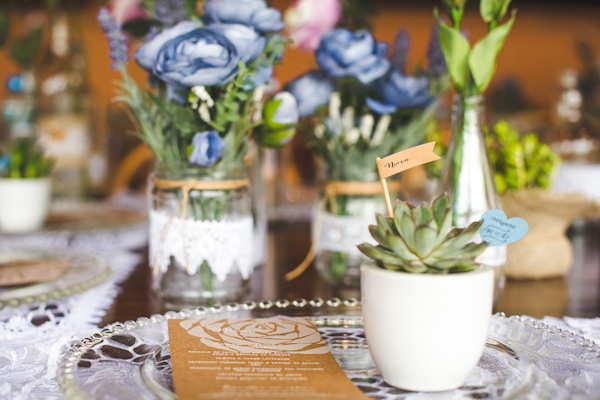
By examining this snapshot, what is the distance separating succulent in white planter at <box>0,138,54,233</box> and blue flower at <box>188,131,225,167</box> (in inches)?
25.0

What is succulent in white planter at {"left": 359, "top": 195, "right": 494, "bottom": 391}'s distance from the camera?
40cm

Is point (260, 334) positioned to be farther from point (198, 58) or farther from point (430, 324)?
point (198, 58)

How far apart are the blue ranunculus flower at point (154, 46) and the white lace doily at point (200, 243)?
0.18m

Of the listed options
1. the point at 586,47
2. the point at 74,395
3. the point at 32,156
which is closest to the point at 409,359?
the point at 74,395

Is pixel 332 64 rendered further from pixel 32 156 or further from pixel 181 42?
pixel 32 156

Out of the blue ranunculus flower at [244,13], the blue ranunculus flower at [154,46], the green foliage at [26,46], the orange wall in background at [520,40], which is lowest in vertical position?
the blue ranunculus flower at [154,46]

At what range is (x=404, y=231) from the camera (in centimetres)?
41

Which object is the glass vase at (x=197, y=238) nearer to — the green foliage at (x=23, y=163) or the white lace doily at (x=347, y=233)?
the white lace doily at (x=347, y=233)

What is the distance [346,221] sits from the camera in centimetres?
77

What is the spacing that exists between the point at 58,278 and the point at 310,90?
0.42m

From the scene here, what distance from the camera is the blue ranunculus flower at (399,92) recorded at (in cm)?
74

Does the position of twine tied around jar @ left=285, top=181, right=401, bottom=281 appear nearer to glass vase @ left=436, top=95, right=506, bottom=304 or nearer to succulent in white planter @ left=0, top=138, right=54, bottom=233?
glass vase @ left=436, top=95, right=506, bottom=304

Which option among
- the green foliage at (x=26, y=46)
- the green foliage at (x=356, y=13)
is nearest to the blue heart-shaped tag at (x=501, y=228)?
the green foliage at (x=356, y=13)

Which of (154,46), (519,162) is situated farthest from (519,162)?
(154,46)
